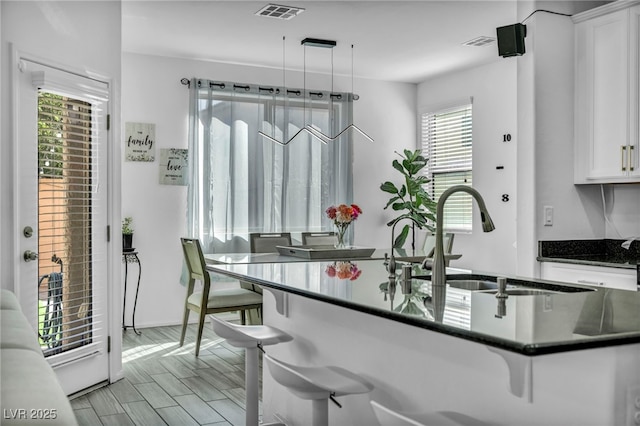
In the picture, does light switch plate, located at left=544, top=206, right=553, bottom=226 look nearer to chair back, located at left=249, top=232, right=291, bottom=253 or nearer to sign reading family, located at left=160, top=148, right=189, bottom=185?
chair back, located at left=249, top=232, right=291, bottom=253

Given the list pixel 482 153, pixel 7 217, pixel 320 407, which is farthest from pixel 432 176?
pixel 320 407

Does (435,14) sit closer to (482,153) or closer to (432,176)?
(482,153)

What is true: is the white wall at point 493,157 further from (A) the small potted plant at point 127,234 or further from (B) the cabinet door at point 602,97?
(A) the small potted plant at point 127,234

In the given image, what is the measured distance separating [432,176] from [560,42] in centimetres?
354

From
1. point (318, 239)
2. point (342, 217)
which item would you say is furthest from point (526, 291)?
point (318, 239)

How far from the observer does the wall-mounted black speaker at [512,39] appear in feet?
13.2

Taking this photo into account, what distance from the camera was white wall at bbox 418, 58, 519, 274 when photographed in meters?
6.48

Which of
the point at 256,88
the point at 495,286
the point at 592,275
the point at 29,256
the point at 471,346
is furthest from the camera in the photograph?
the point at 256,88

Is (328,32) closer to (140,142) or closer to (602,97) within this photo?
(140,142)

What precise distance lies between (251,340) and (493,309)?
1246mm

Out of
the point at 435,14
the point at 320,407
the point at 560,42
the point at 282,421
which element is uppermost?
the point at 435,14

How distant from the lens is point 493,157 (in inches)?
264

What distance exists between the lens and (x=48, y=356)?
3.68 m

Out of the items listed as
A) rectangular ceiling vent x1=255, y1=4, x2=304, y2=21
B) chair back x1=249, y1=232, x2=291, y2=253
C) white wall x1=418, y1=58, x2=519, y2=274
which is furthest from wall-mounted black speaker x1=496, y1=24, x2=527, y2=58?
A: chair back x1=249, y1=232, x2=291, y2=253
